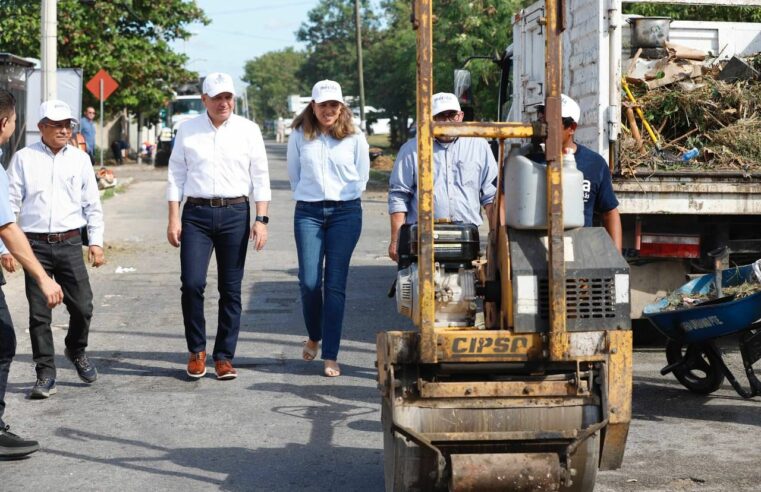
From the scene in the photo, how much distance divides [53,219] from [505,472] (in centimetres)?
412

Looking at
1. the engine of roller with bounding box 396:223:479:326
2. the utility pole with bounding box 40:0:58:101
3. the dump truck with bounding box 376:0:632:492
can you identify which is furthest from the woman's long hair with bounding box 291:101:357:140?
the utility pole with bounding box 40:0:58:101

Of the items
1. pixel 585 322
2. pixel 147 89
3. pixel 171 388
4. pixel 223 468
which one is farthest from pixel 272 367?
pixel 147 89

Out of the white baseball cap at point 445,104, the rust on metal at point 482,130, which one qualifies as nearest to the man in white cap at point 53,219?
the white baseball cap at point 445,104

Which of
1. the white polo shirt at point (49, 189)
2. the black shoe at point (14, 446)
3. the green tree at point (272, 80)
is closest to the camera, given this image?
the black shoe at point (14, 446)

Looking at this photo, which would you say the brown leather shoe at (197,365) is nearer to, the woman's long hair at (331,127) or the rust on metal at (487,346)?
the woman's long hair at (331,127)

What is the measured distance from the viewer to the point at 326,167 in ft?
26.0

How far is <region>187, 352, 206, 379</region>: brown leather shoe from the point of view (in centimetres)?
789

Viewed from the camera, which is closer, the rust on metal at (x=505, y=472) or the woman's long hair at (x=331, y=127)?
the rust on metal at (x=505, y=472)

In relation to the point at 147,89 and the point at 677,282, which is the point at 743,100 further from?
the point at 147,89

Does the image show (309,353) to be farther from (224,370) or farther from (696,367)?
(696,367)

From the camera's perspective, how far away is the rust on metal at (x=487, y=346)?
4.72 meters

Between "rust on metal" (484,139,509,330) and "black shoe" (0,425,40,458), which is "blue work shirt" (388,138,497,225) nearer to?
"rust on metal" (484,139,509,330)

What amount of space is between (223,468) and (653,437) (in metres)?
2.38

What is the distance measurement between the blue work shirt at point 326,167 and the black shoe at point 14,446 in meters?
2.69
